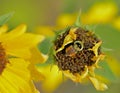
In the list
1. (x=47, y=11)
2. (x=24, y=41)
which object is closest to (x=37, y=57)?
(x=24, y=41)

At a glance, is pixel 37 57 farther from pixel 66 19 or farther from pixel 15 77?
pixel 66 19

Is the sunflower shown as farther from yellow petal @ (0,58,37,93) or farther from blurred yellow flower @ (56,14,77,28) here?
blurred yellow flower @ (56,14,77,28)

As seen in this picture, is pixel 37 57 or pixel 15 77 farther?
pixel 15 77

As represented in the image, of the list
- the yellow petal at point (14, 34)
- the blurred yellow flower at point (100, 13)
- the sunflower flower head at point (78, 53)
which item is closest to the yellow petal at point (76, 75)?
the sunflower flower head at point (78, 53)

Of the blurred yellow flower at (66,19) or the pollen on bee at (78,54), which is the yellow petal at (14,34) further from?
the blurred yellow flower at (66,19)

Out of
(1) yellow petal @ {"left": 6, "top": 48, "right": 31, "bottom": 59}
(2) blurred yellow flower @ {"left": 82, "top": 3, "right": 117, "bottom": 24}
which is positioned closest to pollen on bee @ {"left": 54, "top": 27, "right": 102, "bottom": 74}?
(1) yellow petal @ {"left": 6, "top": 48, "right": 31, "bottom": 59}

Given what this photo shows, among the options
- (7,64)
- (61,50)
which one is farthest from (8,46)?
(61,50)
